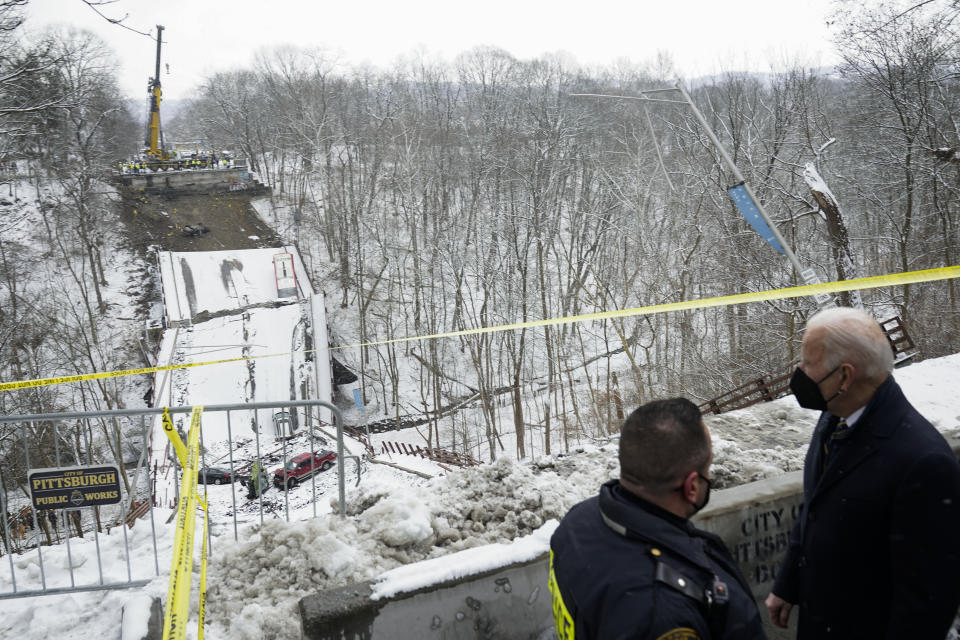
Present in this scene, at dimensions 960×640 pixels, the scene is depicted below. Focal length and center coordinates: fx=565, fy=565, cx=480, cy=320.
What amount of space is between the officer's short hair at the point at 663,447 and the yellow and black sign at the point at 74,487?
12.0 feet

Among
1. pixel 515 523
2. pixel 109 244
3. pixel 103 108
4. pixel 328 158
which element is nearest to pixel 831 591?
pixel 515 523

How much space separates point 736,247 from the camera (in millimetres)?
22234

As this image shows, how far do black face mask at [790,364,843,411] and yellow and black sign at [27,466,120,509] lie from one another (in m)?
4.22

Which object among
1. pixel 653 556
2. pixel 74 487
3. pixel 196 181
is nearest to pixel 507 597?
pixel 653 556

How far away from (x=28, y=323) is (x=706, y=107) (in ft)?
115

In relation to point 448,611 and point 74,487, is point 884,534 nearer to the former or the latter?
point 448,611

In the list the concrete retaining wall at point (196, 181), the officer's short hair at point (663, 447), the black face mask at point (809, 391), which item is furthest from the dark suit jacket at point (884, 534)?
the concrete retaining wall at point (196, 181)

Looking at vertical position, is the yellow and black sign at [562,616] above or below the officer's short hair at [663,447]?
below

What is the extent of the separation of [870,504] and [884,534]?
128 mm

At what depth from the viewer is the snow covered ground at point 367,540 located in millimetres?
3594

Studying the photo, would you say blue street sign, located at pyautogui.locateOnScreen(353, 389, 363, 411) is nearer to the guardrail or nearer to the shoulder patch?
the guardrail

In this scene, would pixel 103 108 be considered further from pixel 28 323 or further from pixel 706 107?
pixel 706 107

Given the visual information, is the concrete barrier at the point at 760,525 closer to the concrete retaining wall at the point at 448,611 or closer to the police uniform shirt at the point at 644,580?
the concrete retaining wall at the point at 448,611

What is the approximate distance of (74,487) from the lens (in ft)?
12.9
